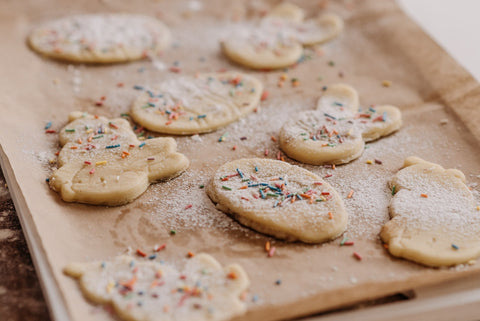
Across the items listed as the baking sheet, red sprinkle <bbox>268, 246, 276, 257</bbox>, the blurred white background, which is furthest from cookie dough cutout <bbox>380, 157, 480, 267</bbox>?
the blurred white background

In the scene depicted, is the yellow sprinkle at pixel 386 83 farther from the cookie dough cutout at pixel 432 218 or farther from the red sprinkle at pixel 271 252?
the red sprinkle at pixel 271 252

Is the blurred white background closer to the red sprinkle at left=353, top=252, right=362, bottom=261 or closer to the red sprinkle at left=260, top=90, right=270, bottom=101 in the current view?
the red sprinkle at left=260, top=90, right=270, bottom=101

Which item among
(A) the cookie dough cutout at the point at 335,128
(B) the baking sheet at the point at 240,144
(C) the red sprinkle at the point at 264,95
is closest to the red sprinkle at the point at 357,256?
(B) the baking sheet at the point at 240,144

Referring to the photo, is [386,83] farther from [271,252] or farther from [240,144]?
[271,252]

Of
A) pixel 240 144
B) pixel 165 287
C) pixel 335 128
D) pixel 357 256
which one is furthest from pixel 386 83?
pixel 165 287

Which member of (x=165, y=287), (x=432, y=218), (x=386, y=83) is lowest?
(x=165, y=287)

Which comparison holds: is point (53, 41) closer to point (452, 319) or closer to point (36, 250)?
point (36, 250)
